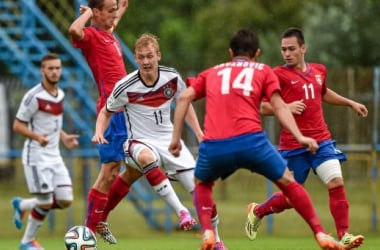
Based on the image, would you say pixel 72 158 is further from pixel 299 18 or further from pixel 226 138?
pixel 299 18

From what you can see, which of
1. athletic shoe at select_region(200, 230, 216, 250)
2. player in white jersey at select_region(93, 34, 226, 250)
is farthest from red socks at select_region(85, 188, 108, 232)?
athletic shoe at select_region(200, 230, 216, 250)

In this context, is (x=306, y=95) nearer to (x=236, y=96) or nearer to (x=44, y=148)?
(x=236, y=96)

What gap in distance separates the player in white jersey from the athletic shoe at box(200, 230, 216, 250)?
1.42 meters

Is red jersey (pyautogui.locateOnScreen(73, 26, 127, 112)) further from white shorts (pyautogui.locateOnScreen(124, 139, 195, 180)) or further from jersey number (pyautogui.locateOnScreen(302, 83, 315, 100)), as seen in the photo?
jersey number (pyautogui.locateOnScreen(302, 83, 315, 100))

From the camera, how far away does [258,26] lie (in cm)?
3681

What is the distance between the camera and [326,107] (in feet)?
65.9

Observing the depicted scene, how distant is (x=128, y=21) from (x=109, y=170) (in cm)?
2597

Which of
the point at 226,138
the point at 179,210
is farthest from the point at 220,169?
the point at 179,210

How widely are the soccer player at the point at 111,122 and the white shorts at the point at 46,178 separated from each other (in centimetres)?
307

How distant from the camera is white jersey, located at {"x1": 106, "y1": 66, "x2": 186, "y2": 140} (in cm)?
1131

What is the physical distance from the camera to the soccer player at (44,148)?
48.8 ft

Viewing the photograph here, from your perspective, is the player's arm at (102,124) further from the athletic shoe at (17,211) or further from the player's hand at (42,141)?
the athletic shoe at (17,211)

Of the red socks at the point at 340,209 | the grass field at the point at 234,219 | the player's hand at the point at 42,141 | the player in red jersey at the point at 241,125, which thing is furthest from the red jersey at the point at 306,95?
the grass field at the point at 234,219

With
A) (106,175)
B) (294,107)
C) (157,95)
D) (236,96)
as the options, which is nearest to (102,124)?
(157,95)
